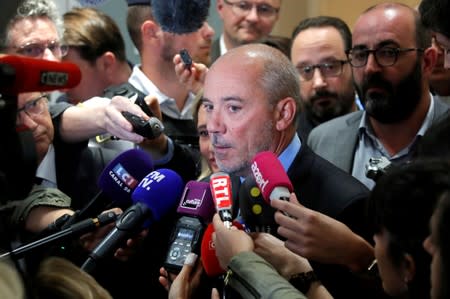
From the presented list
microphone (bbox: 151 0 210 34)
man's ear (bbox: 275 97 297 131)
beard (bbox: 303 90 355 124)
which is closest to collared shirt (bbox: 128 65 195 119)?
microphone (bbox: 151 0 210 34)

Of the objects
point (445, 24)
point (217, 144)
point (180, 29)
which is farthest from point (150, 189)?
point (180, 29)

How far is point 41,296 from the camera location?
1.20 m

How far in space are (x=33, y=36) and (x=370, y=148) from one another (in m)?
1.20

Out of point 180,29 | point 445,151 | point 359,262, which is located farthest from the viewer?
point 180,29

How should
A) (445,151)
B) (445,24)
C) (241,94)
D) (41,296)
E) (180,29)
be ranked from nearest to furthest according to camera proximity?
(41,296) → (445,151) → (241,94) → (445,24) → (180,29)

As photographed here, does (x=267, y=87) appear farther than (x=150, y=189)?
Yes

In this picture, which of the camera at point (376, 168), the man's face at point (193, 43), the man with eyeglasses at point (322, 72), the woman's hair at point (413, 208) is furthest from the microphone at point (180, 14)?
the woman's hair at point (413, 208)

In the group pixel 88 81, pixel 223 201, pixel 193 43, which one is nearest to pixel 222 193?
pixel 223 201

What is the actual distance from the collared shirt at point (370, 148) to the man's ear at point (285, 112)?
615 mm

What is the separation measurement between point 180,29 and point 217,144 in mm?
1103

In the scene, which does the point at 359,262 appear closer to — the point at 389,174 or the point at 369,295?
the point at 369,295

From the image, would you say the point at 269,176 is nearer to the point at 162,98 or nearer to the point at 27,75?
the point at 27,75

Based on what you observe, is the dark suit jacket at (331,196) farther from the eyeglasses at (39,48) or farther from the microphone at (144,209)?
the eyeglasses at (39,48)

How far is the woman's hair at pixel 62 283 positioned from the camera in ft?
4.03
